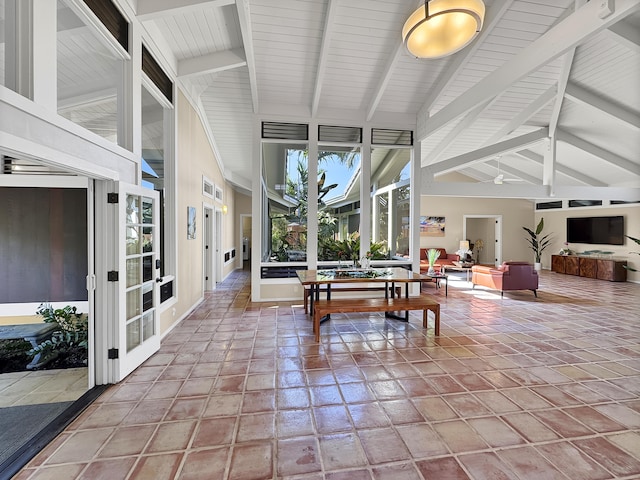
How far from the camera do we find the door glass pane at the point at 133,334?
280cm

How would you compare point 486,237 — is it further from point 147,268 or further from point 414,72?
point 147,268

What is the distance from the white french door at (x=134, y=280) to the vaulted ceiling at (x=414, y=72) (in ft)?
6.09

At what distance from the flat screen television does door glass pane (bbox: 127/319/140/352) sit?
11740 millimetres

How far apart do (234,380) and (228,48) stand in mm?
4355

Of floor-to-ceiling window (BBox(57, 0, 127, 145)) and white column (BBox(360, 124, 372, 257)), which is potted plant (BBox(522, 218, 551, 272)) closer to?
white column (BBox(360, 124, 372, 257))

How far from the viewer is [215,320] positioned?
4.38 m

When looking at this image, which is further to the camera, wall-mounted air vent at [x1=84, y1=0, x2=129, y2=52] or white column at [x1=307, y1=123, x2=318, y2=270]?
white column at [x1=307, y1=123, x2=318, y2=270]

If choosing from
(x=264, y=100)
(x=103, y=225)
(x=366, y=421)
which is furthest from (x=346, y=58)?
(x=366, y=421)

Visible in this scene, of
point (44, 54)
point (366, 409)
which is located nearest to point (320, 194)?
point (366, 409)

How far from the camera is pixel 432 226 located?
1067 centimetres

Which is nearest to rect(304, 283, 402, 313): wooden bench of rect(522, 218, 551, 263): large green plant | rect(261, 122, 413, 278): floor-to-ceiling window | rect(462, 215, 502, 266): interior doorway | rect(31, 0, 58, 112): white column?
rect(261, 122, 413, 278): floor-to-ceiling window

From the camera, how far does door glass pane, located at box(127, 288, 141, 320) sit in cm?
279

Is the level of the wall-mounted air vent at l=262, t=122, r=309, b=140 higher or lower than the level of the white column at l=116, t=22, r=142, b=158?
higher

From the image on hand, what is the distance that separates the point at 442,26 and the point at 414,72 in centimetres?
289
